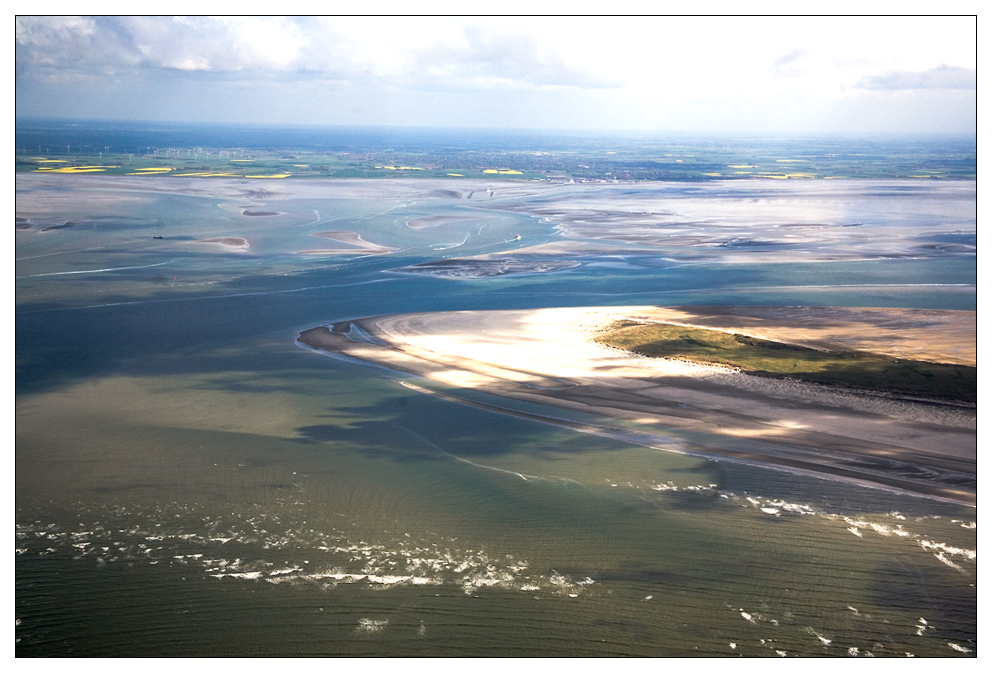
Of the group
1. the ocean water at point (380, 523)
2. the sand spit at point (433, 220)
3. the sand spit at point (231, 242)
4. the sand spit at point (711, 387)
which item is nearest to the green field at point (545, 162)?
the sand spit at point (433, 220)

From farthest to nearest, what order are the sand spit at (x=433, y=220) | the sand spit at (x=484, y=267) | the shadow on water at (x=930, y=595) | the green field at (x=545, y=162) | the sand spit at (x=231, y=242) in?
the green field at (x=545, y=162) → the sand spit at (x=433, y=220) → the sand spit at (x=231, y=242) → the sand spit at (x=484, y=267) → the shadow on water at (x=930, y=595)

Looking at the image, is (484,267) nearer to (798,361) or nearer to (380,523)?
(798,361)

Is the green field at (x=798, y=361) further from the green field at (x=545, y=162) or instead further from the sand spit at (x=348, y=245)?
the green field at (x=545, y=162)

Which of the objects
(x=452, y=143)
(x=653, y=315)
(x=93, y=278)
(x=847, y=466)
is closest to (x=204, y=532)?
(x=847, y=466)

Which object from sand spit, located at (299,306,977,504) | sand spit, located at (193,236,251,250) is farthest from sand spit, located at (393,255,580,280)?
sand spit, located at (193,236,251,250)

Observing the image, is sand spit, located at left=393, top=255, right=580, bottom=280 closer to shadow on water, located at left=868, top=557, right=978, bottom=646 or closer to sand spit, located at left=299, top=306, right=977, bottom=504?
sand spit, located at left=299, top=306, right=977, bottom=504

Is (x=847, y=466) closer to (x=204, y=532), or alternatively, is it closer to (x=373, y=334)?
(x=204, y=532)
